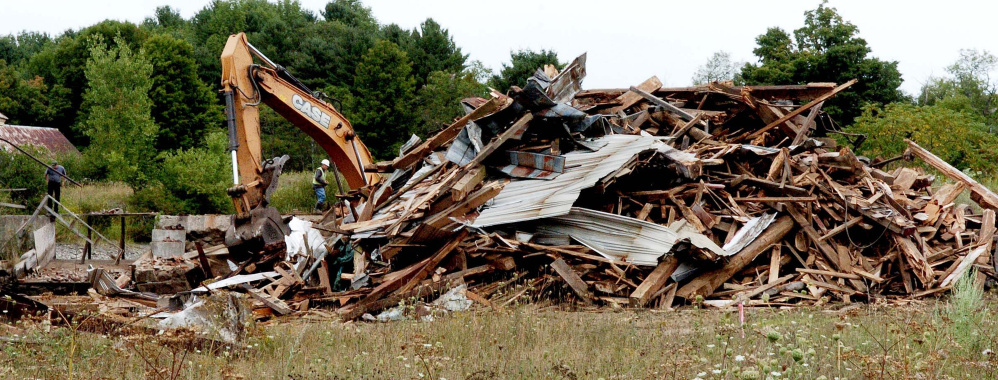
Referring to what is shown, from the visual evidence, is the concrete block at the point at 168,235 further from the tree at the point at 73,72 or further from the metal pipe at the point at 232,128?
the tree at the point at 73,72

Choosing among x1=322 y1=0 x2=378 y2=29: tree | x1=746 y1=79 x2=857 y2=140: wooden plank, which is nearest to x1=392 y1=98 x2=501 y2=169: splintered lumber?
x1=746 y1=79 x2=857 y2=140: wooden plank

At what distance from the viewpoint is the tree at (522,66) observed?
124ft

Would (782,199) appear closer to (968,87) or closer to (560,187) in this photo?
(560,187)

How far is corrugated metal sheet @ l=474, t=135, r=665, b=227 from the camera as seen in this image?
10047 mm

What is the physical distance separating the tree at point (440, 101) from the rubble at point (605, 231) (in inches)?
952

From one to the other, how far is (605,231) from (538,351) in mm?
4084

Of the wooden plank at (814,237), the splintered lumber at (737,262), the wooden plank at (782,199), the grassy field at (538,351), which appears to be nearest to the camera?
the grassy field at (538,351)

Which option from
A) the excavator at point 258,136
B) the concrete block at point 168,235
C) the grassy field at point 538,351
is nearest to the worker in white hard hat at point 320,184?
the concrete block at point 168,235

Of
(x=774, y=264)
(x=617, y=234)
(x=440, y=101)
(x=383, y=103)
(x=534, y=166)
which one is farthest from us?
(x=383, y=103)

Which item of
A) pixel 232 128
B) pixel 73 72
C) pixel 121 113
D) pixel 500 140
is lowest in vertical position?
pixel 500 140

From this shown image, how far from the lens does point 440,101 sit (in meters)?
37.2

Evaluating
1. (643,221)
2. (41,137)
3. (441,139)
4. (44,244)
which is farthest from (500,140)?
(41,137)

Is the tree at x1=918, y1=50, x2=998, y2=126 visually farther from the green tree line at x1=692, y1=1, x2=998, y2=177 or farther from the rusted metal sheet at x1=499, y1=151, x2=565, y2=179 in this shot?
the rusted metal sheet at x1=499, y1=151, x2=565, y2=179

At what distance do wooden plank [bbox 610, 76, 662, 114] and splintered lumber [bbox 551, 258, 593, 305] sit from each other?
4643 millimetres
